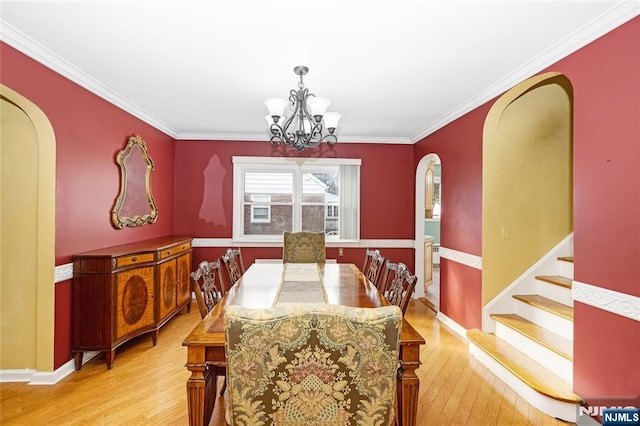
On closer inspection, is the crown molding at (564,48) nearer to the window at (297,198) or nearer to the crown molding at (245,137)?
the crown molding at (245,137)

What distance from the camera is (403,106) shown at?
145 inches

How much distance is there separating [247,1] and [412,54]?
1.26 m

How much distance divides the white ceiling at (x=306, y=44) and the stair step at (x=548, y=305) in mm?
2025

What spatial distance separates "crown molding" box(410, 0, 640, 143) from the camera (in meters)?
1.89

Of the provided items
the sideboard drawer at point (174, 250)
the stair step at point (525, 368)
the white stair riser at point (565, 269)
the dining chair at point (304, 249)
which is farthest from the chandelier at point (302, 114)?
the white stair riser at point (565, 269)

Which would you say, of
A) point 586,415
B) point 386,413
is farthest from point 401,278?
point 586,415

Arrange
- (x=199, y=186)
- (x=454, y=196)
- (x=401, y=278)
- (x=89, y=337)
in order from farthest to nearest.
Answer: (x=199, y=186) < (x=454, y=196) < (x=89, y=337) < (x=401, y=278)

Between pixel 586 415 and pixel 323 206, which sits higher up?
pixel 323 206

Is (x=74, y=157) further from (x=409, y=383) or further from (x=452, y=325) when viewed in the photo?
(x=452, y=325)

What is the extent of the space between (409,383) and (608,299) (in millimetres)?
1411

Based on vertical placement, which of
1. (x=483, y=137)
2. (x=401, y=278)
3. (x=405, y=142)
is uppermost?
(x=405, y=142)

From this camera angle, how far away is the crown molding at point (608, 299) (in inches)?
72.9

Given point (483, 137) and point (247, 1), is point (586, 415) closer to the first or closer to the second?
point (483, 137)

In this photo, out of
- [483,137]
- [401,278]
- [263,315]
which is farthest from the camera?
[483,137]
